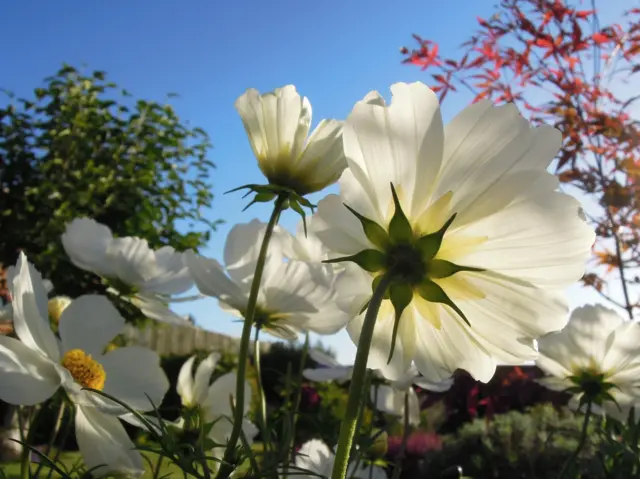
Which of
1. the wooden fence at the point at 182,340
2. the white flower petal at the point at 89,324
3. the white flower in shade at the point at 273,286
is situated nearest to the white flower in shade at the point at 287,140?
the white flower in shade at the point at 273,286

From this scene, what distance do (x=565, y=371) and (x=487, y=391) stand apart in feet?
9.17

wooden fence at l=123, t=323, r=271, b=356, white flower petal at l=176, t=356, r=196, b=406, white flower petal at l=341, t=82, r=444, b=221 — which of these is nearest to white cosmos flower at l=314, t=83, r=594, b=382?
white flower petal at l=341, t=82, r=444, b=221

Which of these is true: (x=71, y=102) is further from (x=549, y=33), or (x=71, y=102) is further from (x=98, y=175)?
(x=549, y=33)

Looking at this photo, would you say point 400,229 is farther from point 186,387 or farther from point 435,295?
point 186,387

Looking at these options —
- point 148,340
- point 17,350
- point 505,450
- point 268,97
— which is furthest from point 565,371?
point 148,340

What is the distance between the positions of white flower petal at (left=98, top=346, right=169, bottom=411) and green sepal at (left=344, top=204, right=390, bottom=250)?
0.25 m

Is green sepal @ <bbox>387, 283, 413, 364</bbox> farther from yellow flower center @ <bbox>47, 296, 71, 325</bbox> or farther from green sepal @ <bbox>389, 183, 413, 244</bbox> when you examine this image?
yellow flower center @ <bbox>47, 296, 71, 325</bbox>

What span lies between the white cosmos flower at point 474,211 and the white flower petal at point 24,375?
22 centimetres

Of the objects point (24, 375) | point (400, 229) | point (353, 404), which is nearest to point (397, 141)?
point (400, 229)

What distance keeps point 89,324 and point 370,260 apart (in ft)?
1.07

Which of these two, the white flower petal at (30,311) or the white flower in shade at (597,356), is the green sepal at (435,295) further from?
the white flower in shade at (597,356)

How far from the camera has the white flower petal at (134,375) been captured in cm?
60

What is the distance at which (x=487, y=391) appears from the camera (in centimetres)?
356

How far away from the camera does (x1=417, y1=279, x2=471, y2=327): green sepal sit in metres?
0.41
